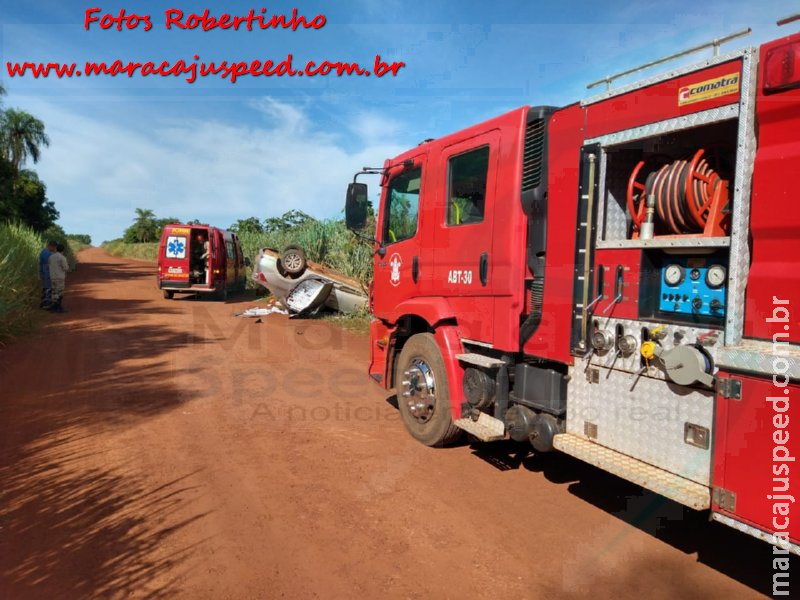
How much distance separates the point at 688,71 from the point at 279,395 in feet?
17.9

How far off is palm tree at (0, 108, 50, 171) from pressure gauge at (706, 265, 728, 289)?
126 ft

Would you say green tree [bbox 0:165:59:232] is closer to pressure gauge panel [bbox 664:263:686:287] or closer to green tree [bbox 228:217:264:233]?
green tree [bbox 228:217:264:233]

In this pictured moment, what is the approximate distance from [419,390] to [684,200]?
9.61 ft

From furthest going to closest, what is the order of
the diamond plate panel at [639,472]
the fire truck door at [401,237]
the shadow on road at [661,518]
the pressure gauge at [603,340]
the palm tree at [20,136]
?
the palm tree at [20,136] < the fire truck door at [401,237] < the pressure gauge at [603,340] < the shadow on road at [661,518] < the diamond plate panel at [639,472]

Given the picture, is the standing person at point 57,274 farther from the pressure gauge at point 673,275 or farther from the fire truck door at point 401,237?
the pressure gauge at point 673,275

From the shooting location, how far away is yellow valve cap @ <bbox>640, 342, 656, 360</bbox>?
2902mm

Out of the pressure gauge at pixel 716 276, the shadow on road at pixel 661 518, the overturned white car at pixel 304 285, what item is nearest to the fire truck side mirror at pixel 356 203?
the shadow on road at pixel 661 518

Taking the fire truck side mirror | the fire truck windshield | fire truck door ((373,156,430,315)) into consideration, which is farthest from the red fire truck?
the fire truck side mirror

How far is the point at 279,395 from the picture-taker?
258 inches

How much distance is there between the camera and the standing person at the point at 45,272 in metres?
12.0

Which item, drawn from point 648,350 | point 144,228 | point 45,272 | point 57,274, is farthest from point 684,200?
point 144,228

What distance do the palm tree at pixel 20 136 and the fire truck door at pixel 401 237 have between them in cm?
3475

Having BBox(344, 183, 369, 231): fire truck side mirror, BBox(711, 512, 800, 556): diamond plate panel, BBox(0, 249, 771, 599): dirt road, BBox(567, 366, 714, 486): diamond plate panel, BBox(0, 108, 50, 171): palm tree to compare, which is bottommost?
BBox(0, 249, 771, 599): dirt road

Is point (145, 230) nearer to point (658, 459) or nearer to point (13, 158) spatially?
point (13, 158)
